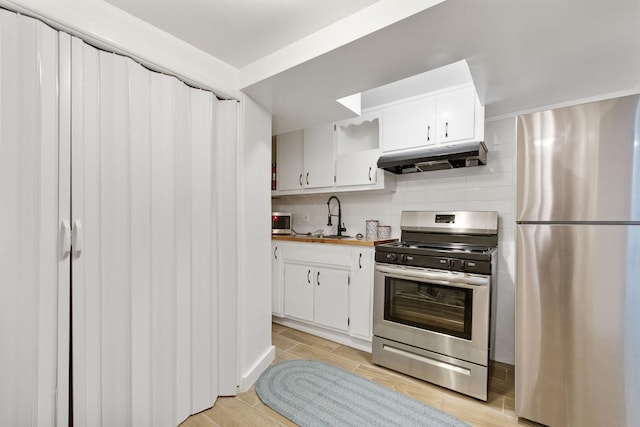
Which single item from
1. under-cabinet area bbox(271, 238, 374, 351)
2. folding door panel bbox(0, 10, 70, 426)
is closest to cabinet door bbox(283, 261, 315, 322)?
under-cabinet area bbox(271, 238, 374, 351)

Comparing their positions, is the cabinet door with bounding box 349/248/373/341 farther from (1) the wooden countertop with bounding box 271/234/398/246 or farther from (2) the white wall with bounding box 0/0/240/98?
(2) the white wall with bounding box 0/0/240/98

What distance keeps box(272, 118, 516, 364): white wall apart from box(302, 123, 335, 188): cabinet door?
594mm

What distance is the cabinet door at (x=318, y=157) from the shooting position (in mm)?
2941

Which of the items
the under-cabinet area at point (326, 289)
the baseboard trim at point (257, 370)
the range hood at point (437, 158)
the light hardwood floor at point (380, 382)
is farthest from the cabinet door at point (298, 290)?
the range hood at point (437, 158)

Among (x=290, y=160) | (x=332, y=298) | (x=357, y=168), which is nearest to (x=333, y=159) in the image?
(x=357, y=168)

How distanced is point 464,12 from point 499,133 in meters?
1.57

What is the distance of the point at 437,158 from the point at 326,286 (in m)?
1.49

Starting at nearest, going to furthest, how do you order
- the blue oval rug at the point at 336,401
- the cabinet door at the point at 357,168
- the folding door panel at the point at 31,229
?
the folding door panel at the point at 31,229, the blue oval rug at the point at 336,401, the cabinet door at the point at 357,168

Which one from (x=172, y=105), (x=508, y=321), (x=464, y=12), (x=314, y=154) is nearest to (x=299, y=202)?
(x=314, y=154)

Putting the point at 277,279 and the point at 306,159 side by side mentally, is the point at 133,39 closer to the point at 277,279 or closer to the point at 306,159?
the point at 306,159

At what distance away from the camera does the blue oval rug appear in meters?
1.64

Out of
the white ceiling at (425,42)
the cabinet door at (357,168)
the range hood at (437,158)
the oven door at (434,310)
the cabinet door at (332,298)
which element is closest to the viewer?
the white ceiling at (425,42)

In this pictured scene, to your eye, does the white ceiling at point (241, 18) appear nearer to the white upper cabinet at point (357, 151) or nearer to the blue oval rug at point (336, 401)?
the white upper cabinet at point (357, 151)

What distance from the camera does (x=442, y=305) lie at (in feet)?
6.62
